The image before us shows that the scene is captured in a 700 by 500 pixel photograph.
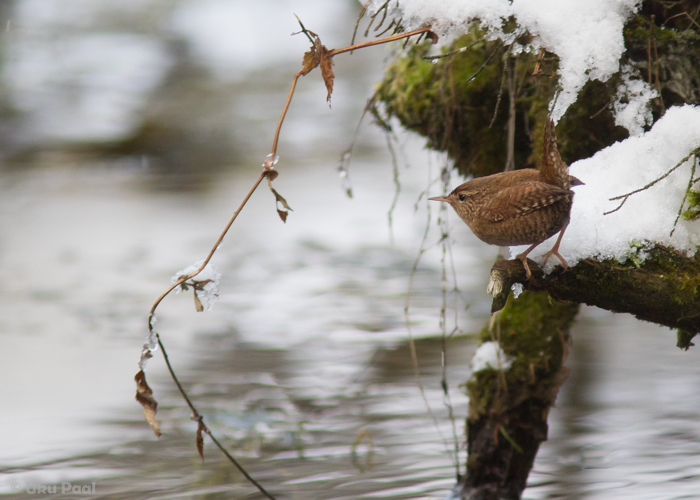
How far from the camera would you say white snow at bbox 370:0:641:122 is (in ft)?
6.32

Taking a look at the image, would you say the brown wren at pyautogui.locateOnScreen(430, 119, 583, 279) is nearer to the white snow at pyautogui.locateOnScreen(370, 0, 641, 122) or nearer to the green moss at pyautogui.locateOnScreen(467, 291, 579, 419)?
the white snow at pyautogui.locateOnScreen(370, 0, 641, 122)

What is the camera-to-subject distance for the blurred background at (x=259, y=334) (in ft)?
12.1

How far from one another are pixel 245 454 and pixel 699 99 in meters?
2.96

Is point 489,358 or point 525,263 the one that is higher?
point 525,263

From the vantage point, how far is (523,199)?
175 cm

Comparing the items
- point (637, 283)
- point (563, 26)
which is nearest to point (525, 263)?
point (637, 283)

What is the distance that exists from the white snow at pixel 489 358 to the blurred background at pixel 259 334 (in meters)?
0.24

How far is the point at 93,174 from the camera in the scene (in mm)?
11320

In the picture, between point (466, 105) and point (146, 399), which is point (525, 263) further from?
point (466, 105)

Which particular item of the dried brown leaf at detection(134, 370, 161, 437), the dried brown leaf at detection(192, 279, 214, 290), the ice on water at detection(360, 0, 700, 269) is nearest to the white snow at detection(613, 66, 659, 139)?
the ice on water at detection(360, 0, 700, 269)

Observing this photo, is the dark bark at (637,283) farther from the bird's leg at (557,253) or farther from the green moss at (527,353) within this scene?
the green moss at (527,353)

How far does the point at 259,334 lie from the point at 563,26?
4.28 metres

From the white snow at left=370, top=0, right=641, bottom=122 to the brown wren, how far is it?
0.24 metres

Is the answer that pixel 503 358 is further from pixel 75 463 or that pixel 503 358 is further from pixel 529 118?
pixel 75 463
